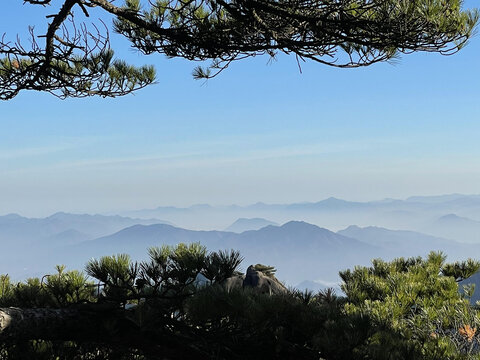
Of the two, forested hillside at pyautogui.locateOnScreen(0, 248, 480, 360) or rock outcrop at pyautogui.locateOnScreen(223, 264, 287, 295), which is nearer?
forested hillside at pyautogui.locateOnScreen(0, 248, 480, 360)

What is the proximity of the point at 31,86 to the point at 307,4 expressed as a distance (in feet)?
15.2

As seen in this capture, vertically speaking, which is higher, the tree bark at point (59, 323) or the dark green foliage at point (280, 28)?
the dark green foliage at point (280, 28)

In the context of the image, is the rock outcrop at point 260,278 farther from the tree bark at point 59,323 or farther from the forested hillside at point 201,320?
the tree bark at point 59,323

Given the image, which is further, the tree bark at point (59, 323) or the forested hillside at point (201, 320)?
the tree bark at point (59, 323)

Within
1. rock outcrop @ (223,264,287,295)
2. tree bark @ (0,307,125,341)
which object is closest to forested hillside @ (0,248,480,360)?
tree bark @ (0,307,125,341)

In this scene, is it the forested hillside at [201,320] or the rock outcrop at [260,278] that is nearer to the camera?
the forested hillside at [201,320]

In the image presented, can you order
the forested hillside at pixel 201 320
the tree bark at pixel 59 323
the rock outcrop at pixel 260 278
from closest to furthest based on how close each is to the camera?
the forested hillside at pixel 201 320, the tree bark at pixel 59 323, the rock outcrop at pixel 260 278

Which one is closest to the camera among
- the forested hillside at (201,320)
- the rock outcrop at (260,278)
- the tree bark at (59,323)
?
the forested hillside at (201,320)

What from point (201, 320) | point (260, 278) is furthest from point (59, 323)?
point (260, 278)

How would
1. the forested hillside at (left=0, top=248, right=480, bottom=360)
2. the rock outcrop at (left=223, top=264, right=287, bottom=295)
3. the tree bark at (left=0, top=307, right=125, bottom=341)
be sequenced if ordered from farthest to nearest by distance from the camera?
the rock outcrop at (left=223, top=264, right=287, bottom=295) < the tree bark at (left=0, top=307, right=125, bottom=341) < the forested hillside at (left=0, top=248, right=480, bottom=360)

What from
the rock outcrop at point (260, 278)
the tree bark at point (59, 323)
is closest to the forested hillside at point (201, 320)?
the tree bark at point (59, 323)

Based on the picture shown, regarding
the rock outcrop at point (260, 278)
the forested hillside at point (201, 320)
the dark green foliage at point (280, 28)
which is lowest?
the rock outcrop at point (260, 278)

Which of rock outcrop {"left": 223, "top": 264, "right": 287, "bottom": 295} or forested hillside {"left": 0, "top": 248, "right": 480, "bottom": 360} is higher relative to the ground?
forested hillside {"left": 0, "top": 248, "right": 480, "bottom": 360}

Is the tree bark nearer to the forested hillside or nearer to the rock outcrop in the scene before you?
the forested hillside
